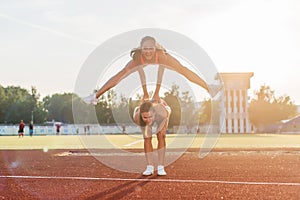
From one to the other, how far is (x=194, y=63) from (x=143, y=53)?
193 cm

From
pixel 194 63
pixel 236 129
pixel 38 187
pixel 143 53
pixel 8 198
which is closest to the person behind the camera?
pixel 8 198

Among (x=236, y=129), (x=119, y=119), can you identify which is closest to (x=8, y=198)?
(x=119, y=119)

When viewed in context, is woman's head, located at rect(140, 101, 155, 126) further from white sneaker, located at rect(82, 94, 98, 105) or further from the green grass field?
the green grass field

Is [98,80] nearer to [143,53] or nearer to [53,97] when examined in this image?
[143,53]

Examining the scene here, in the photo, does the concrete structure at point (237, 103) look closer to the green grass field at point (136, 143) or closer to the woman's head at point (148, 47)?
the green grass field at point (136, 143)

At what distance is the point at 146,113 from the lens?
8008mm

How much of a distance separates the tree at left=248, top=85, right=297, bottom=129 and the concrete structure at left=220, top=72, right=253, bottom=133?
174 inches

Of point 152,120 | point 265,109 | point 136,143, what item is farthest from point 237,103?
point 152,120

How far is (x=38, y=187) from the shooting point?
700cm

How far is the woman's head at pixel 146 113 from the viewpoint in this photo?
26.2 ft

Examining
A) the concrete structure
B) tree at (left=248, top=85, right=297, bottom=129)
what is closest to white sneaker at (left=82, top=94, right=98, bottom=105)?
the concrete structure

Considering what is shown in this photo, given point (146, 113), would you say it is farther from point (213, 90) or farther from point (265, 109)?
point (265, 109)

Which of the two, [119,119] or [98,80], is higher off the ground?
[98,80]

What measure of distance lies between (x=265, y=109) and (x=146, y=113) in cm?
9119
